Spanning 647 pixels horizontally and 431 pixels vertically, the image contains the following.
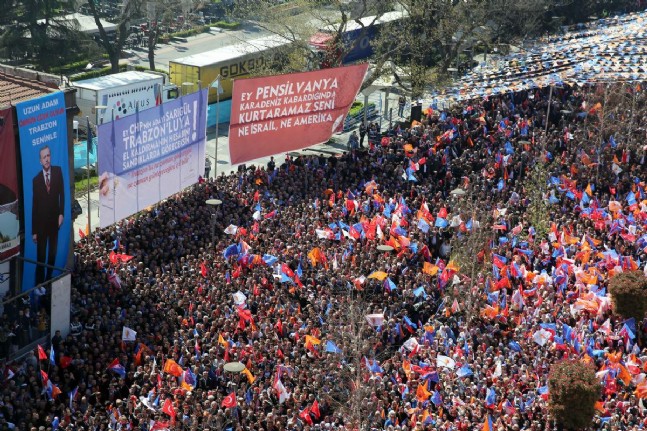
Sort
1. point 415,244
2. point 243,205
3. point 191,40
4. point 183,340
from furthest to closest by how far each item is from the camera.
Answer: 1. point 191,40
2. point 243,205
3. point 415,244
4. point 183,340

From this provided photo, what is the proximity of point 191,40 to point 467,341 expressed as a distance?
169 feet

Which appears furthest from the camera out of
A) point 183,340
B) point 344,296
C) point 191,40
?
point 191,40

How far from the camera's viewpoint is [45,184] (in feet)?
96.2

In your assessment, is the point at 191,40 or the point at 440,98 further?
the point at 191,40

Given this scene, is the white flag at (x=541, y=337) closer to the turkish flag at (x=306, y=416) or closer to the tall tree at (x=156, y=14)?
the turkish flag at (x=306, y=416)

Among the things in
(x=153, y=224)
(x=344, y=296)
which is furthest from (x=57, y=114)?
(x=344, y=296)

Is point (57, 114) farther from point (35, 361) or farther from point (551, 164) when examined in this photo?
point (551, 164)

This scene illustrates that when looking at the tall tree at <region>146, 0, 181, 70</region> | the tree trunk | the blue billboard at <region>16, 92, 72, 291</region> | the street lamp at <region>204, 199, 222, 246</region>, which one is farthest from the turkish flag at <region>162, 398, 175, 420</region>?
the tall tree at <region>146, 0, 181, 70</region>

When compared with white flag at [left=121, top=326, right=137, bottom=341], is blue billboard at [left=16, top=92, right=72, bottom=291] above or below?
above

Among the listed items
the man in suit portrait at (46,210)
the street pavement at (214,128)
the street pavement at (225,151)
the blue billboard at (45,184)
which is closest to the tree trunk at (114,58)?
the street pavement at (214,128)

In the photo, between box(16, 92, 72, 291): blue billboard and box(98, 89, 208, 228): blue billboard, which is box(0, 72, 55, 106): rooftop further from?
box(98, 89, 208, 228): blue billboard

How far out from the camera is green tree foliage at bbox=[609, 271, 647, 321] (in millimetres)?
26734

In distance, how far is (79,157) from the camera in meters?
44.2

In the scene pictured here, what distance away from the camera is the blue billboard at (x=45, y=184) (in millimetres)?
28500
